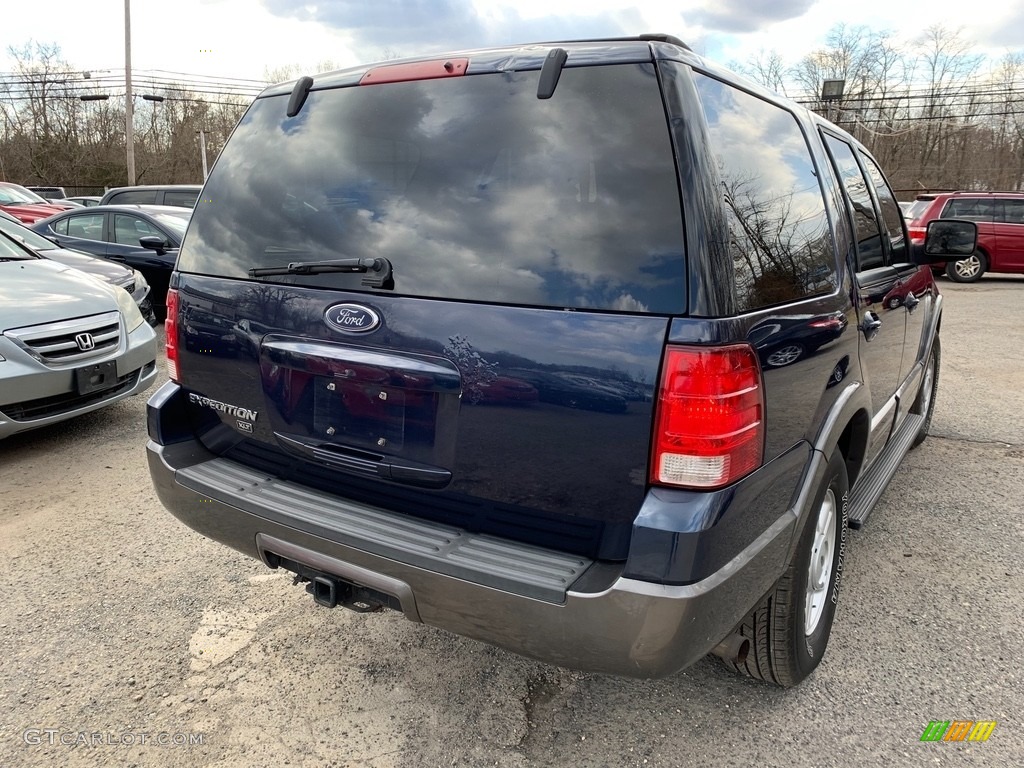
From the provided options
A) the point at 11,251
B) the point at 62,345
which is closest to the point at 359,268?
the point at 62,345

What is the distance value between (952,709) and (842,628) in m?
0.49

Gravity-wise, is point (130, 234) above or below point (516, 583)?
above

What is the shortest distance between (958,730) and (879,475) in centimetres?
127

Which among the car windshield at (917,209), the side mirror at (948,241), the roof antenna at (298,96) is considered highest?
the car windshield at (917,209)

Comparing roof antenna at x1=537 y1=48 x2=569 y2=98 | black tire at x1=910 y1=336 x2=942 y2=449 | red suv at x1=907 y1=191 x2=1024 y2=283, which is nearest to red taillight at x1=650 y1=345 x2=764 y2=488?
roof antenna at x1=537 y1=48 x2=569 y2=98

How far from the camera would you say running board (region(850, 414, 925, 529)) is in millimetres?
2773

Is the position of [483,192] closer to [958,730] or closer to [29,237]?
[958,730]

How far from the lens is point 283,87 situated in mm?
2365

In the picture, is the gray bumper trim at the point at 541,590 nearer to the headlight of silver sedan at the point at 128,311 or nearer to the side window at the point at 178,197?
the headlight of silver sedan at the point at 128,311

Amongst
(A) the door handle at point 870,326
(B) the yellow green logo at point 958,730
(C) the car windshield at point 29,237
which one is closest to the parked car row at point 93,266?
(C) the car windshield at point 29,237

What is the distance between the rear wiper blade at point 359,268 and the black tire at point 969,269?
52.5 ft

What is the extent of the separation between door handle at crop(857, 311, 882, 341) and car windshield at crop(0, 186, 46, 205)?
19.1 meters

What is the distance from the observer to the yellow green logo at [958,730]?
2148 millimetres

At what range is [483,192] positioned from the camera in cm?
182
